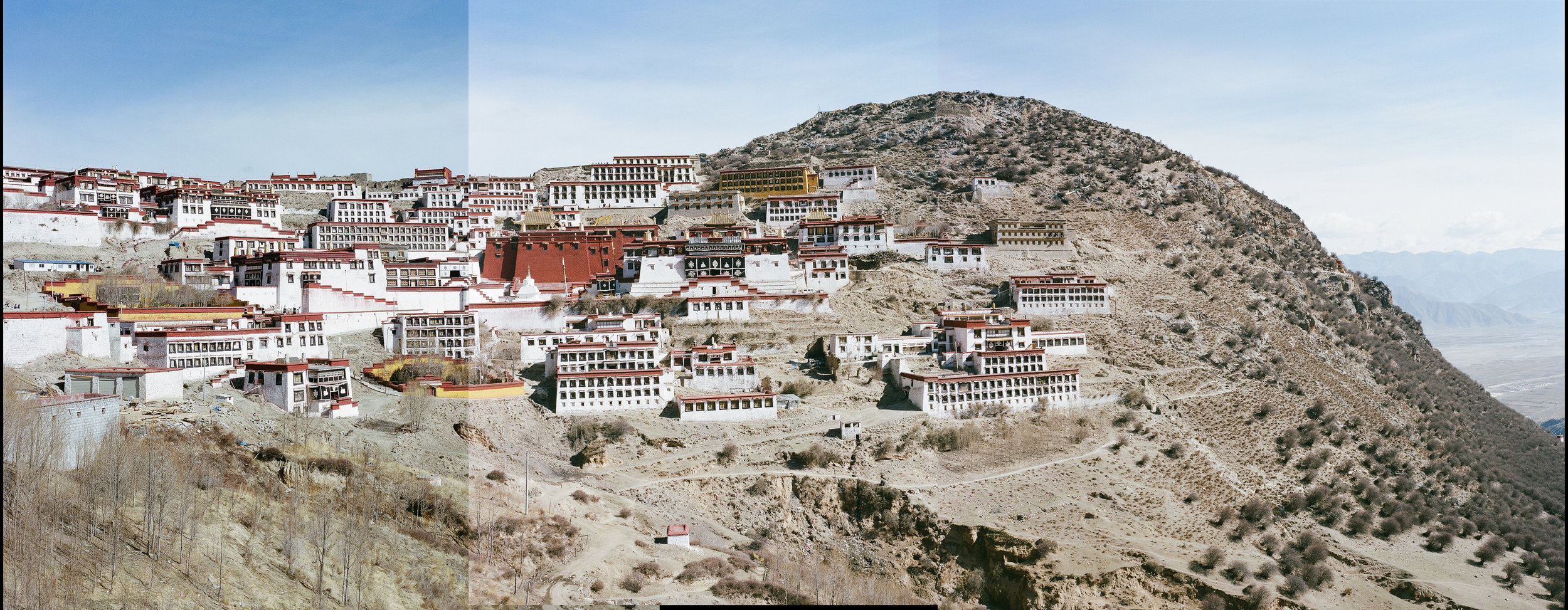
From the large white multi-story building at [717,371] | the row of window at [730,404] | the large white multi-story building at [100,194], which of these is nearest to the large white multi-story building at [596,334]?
the large white multi-story building at [717,371]

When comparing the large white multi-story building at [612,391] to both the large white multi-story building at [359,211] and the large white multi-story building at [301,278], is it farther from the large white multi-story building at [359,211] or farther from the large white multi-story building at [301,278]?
the large white multi-story building at [359,211]

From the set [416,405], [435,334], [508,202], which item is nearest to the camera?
[416,405]

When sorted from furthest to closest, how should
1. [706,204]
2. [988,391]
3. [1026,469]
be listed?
[706,204] < [988,391] < [1026,469]

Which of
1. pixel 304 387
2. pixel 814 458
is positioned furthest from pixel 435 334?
pixel 814 458

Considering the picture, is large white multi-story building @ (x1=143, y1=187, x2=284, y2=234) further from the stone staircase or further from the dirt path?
the dirt path

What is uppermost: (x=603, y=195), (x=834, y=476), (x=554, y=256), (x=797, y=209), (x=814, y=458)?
(x=603, y=195)

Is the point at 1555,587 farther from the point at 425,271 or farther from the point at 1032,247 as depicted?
the point at 425,271

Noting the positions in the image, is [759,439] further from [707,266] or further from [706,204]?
[706,204]

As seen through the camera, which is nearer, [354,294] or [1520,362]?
[1520,362]
